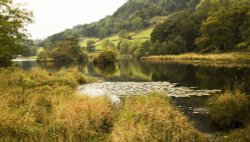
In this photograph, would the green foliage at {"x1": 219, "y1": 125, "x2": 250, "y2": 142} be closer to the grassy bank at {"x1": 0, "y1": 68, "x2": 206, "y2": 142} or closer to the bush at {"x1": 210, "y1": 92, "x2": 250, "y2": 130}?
the grassy bank at {"x1": 0, "y1": 68, "x2": 206, "y2": 142}

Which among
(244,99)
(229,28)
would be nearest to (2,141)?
(244,99)

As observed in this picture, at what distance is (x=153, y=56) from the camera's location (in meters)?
108

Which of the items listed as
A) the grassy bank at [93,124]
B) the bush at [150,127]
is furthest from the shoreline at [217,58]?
the grassy bank at [93,124]

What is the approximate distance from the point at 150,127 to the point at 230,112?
239 inches

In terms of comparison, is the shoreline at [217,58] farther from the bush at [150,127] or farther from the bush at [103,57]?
the bush at [150,127]

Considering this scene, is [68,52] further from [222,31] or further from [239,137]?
[239,137]

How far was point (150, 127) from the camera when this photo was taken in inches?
468

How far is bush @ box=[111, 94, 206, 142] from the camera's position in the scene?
10734 mm

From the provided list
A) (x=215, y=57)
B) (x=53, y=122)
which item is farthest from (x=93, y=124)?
(x=215, y=57)

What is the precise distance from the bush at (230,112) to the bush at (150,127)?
3.34 metres

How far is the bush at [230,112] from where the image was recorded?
15425 millimetres

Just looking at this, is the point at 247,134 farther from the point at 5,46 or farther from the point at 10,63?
the point at 10,63

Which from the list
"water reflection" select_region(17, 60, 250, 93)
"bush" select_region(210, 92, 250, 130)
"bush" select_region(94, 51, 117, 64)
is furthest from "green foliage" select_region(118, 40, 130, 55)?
"bush" select_region(210, 92, 250, 130)

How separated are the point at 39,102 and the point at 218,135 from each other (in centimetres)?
969
